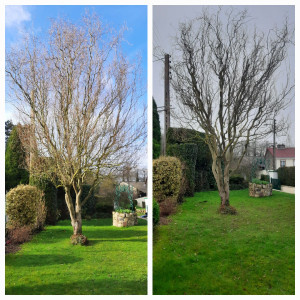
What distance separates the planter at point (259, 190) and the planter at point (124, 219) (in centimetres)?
152

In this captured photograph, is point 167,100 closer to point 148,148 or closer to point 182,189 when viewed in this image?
point 148,148

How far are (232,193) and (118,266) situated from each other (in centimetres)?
166

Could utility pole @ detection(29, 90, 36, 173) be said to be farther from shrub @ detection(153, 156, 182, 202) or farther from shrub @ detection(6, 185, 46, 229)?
shrub @ detection(153, 156, 182, 202)

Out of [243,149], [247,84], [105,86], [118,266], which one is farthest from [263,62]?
[118,266]

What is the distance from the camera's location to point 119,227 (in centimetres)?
327

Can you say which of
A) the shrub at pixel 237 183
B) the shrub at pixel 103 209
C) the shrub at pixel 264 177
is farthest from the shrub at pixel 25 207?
the shrub at pixel 264 177

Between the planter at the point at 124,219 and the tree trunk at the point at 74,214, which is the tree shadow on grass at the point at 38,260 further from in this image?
the planter at the point at 124,219

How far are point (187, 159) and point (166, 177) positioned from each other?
0.34 m

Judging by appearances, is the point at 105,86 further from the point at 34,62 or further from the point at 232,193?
the point at 232,193

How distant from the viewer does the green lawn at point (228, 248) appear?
104 inches

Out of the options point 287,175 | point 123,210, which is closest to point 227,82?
point 287,175

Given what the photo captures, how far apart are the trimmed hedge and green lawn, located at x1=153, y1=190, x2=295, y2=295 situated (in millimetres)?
145

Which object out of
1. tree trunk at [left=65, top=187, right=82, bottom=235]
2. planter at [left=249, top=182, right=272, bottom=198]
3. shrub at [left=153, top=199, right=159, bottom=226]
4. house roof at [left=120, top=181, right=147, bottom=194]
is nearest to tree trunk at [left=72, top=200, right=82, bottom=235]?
tree trunk at [left=65, top=187, right=82, bottom=235]
